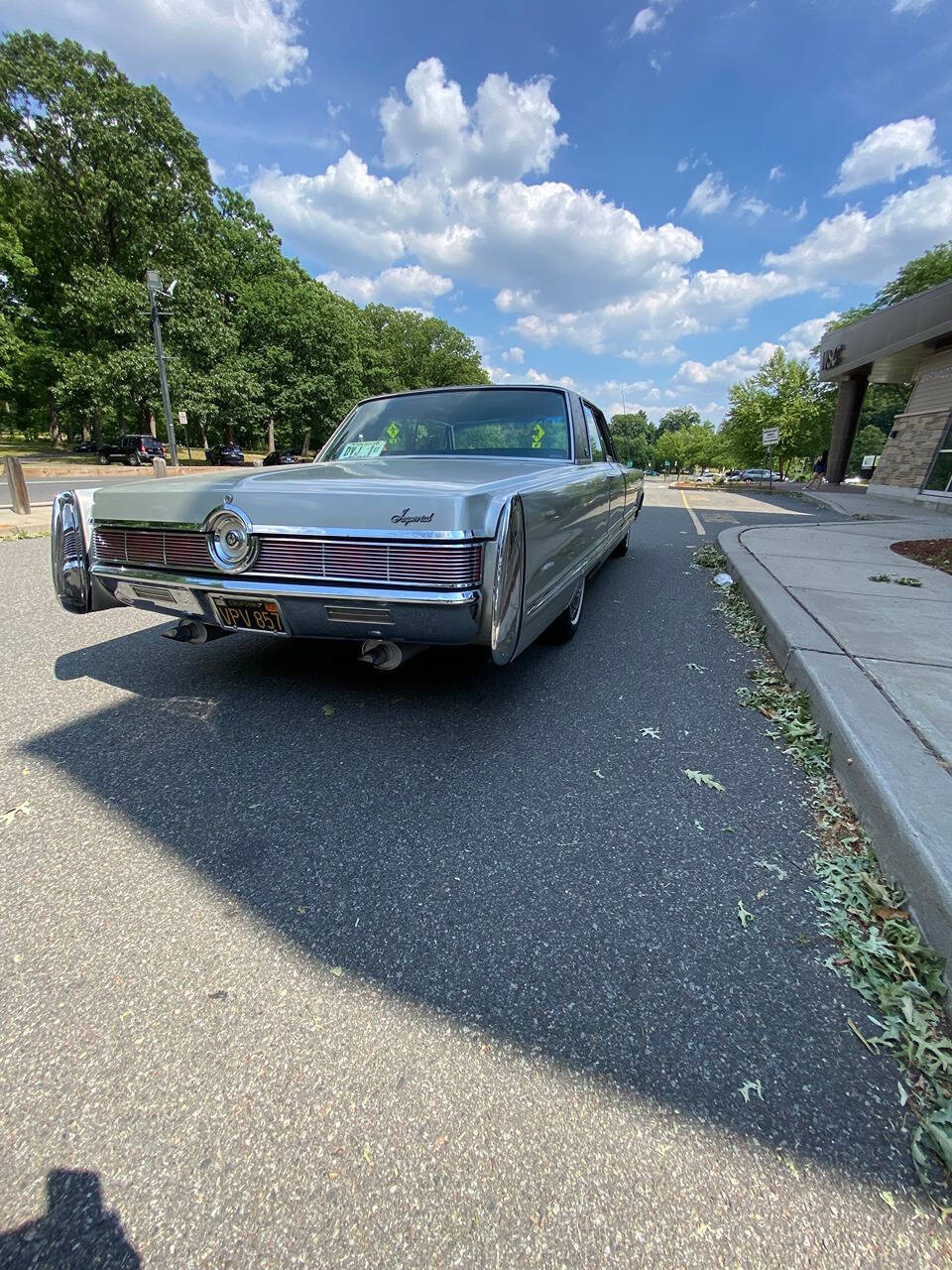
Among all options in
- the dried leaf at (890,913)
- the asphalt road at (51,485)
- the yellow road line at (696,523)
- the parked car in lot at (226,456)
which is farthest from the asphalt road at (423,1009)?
the parked car in lot at (226,456)

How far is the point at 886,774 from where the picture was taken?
77.4 inches

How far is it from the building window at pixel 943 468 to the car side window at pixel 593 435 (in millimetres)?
14397

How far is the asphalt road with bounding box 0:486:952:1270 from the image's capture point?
39.9 inches

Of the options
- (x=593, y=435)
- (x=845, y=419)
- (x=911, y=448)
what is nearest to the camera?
(x=593, y=435)

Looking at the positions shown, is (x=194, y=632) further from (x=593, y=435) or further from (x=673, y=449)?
(x=673, y=449)

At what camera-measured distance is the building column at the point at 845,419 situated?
2203 centimetres

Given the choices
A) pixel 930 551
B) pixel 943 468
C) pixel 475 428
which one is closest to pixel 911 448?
pixel 943 468

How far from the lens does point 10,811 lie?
207 cm

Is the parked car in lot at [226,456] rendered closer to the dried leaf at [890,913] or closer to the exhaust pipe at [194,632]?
the exhaust pipe at [194,632]

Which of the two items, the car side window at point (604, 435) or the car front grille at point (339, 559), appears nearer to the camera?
the car front grille at point (339, 559)

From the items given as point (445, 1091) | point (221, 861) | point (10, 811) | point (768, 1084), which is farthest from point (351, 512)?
point (768, 1084)

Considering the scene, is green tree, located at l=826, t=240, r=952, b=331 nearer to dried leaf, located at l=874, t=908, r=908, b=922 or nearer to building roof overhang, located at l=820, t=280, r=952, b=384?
building roof overhang, located at l=820, t=280, r=952, b=384

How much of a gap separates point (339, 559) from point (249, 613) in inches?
20.4

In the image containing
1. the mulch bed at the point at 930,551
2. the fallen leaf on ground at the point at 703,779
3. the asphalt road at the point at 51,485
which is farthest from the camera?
the asphalt road at the point at 51,485
